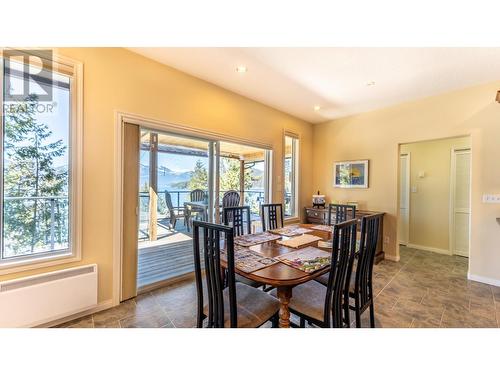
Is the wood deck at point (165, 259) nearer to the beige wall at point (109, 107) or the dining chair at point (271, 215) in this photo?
the beige wall at point (109, 107)

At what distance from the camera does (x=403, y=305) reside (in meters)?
2.27

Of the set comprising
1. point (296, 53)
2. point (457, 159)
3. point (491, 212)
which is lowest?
point (491, 212)

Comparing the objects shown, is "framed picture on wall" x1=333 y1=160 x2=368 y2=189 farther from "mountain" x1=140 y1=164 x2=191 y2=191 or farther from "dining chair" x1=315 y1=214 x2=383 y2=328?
"mountain" x1=140 y1=164 x2=191 y2=191

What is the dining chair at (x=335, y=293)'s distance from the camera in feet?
4.37

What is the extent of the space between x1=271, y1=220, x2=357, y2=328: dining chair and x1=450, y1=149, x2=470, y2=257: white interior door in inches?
155

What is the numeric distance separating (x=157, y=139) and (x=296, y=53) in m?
1.87

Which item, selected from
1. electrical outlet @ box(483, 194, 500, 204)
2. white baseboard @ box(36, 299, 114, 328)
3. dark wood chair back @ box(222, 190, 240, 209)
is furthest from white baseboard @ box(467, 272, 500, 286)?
white baseboard @ box(36, 299, 114, 328)

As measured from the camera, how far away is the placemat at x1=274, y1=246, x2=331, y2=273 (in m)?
1.46

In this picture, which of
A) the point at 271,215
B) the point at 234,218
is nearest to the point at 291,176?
the point at 271,215

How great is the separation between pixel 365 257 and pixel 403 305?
1156mm

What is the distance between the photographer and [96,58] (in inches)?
80.4

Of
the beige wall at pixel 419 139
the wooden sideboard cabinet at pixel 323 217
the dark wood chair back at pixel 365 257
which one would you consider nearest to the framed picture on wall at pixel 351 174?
the beige wall at pixel 419 139
